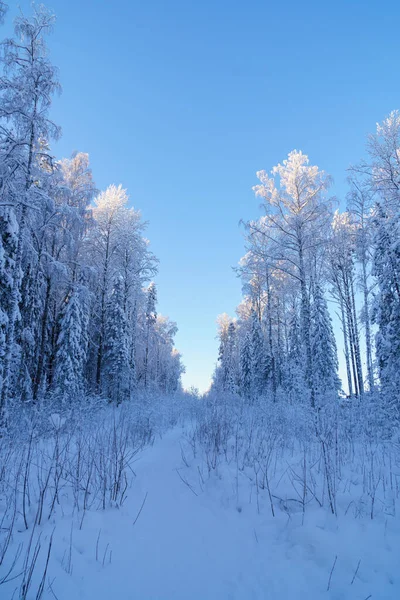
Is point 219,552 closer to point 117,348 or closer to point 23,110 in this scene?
point 23,110

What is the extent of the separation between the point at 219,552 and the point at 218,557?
58 millimetres

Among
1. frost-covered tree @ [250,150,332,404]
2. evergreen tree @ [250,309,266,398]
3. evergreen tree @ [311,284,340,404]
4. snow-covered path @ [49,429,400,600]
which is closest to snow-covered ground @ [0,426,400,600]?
snow-covered path @ [49,429,400,600]

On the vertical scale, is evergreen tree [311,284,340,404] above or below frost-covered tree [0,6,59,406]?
below

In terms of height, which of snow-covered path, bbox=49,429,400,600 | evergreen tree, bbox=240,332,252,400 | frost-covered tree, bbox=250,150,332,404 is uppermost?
frost-covered tree, bbox=250,150,332,404

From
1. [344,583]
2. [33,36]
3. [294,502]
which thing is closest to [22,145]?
[33,36]

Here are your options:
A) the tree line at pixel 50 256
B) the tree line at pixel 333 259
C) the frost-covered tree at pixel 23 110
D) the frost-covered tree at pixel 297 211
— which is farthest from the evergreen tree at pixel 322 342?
the frost-covered tree at pixel 23 110

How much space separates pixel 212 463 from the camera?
4.04m

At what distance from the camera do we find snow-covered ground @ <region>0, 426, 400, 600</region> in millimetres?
2137

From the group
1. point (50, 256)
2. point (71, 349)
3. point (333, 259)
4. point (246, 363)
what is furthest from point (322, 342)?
point (50, 256)

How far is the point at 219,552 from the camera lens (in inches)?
102

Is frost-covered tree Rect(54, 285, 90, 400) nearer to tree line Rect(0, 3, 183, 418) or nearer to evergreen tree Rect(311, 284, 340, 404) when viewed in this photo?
tree line Rect(0, 3, 183, 418)

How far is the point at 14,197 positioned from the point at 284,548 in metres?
9.45

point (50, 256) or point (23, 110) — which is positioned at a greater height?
point (23, 110)

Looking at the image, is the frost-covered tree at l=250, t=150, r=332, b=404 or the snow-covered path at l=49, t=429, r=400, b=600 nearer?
Answer: the snow-covered path at l=49, t=429, r=400, b=600
